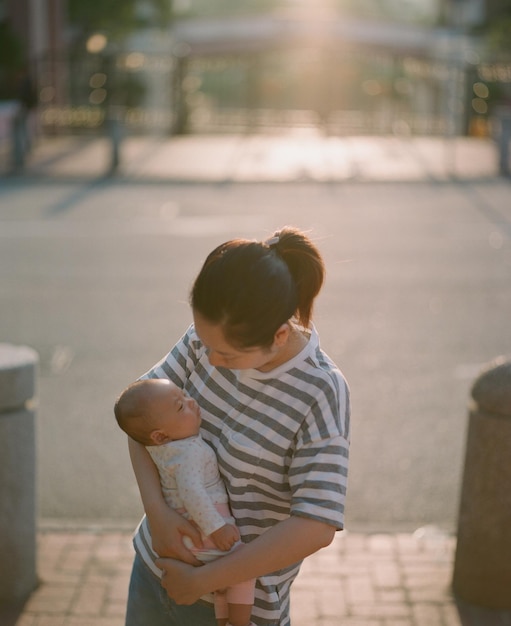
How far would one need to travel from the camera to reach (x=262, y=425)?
2084mm

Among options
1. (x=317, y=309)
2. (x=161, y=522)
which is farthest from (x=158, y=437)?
(x=317, y=309)

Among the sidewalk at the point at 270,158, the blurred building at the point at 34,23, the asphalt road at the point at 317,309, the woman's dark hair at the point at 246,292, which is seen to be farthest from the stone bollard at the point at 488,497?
the blurred building at the point at 34,23

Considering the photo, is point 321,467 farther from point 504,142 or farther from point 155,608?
point 504,142

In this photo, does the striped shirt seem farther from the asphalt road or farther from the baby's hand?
the asphalt road

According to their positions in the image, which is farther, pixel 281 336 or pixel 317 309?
pixel 317 309

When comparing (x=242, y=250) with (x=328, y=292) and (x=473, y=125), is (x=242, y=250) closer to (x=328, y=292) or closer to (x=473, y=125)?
(x=328, y=292)

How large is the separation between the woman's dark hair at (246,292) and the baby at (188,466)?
23cm

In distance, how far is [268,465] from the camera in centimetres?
210

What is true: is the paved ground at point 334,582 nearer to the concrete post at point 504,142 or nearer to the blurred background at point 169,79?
the blurred background at point 169,79

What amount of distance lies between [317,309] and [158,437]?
6.67 meters

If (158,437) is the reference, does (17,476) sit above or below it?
below

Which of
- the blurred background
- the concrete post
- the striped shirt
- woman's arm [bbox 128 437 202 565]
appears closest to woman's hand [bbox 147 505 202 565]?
woman's arm [bbox 128 437 202 565]

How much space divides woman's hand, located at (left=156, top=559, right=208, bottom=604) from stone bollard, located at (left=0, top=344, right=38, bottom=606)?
1.89 m

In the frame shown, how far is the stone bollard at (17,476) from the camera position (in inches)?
153
